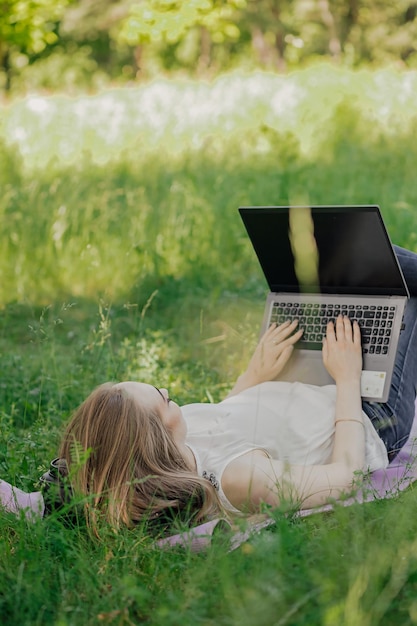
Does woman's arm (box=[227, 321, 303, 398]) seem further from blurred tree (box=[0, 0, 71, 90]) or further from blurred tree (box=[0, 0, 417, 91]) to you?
blurred tree (box=[0, 0, 71, 90])

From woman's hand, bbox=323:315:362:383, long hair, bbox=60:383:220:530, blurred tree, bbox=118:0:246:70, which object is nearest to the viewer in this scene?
long hair, bbox=60:383:220:530

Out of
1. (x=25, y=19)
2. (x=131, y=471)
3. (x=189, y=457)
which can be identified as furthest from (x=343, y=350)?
(x=25, y=19)

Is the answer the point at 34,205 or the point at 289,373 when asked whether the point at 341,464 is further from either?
the point at 34,205

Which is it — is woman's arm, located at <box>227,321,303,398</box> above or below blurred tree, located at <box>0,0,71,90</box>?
above

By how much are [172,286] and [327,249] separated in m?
2.49

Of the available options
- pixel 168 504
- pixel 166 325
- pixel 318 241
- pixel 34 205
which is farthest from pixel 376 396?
pixel 34 205

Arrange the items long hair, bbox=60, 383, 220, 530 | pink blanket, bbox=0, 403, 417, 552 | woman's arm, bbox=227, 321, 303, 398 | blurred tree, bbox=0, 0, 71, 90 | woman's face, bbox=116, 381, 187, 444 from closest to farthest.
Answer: pink blanket, bbox=0, 403, 417, 552
long hair, bbox=60, 383, 220, 530
woman's face, bbox=116, 381, 187, 444
woman's arm, bbox=227, 321, 303, 398
blurred tree, bbox=0, 0, 71, 90

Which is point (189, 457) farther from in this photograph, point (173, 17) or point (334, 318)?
point (173, 17)

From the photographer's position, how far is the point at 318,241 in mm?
3377

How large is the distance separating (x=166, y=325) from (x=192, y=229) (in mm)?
1040

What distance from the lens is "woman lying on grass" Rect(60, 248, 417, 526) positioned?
275 centimetres

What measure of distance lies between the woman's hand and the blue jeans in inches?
5.3

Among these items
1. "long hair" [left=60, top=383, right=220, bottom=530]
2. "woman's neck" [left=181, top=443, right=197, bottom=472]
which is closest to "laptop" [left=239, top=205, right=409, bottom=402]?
"woman's neck" [left=181, top=443, right=197, bottom=472]

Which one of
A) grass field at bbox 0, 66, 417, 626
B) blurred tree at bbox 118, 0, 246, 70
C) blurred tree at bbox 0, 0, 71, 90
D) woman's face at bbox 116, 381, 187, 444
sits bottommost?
blurred tree at bbox 118, 0, 246, 70
